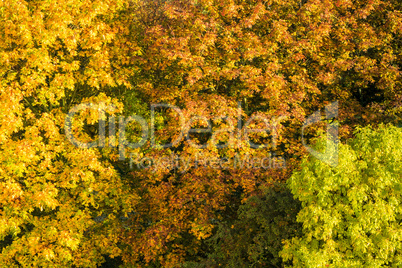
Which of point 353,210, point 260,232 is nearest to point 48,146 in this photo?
point 260,232

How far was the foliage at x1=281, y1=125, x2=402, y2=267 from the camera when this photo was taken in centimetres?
1081

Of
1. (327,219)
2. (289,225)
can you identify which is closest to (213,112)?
(289,225)

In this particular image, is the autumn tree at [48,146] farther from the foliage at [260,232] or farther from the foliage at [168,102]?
the foliage at [260,232]

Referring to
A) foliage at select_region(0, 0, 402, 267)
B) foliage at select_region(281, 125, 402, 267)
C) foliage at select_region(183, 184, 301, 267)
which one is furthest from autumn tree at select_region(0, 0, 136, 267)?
foliage at select_region(281, 125, 402, 267)

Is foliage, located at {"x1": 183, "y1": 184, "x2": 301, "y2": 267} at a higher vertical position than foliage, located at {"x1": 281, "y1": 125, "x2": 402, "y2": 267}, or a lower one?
lower

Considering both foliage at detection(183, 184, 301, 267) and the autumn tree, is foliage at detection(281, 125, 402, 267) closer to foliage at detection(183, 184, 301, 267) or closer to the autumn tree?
foliage at detection(183, 184, 301, 267)

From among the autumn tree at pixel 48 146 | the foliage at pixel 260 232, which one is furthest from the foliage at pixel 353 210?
the autumn tree at pixel 48 146

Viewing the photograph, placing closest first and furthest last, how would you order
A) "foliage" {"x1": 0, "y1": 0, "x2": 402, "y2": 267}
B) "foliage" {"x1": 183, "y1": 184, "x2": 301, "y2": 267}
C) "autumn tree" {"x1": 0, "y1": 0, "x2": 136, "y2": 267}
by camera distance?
"foliage" {"x1": 183, "y1": 184, "x2": 301, "y2": 267} → "autumn tree" {"x1": 0, "y1": 0, "x2": 136, "y2": 267} → "foliage" {"x1": 0, "y1": 0, "x2": 402, "y2": 267}

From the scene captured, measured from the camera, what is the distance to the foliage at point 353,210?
1081 centimetres

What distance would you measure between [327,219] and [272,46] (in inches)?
347

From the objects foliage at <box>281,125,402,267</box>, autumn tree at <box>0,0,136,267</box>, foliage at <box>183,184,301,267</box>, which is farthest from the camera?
autumn tree at <box>0,0,136,267</box>

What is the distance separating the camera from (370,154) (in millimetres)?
11742

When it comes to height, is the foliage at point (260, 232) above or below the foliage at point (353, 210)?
below

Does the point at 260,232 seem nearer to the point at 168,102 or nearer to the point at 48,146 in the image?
the point at 168,102
